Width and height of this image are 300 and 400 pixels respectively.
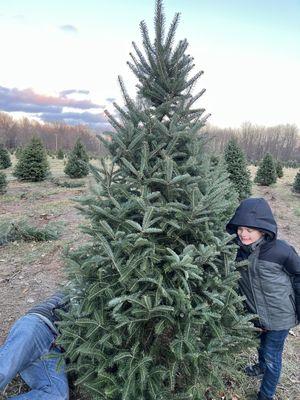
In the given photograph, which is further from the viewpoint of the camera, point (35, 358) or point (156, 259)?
point (35, 358)

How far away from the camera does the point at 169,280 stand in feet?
9.25

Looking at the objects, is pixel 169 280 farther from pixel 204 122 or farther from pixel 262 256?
pixel 204 122

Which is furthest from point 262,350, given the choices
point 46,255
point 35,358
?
point 46,255

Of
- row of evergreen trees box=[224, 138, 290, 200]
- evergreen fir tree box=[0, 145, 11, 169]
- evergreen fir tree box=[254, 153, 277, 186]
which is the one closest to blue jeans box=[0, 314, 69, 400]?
row of evergreen trees box=[224, 138, 290, 200]

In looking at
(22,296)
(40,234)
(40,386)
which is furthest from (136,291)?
(40,234)

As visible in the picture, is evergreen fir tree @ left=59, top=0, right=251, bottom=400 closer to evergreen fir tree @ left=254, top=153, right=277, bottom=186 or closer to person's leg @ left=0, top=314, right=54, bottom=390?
person's leg @ left=0, top=314, right=54, bottom=390

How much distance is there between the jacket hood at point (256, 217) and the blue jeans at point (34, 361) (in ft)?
6.94

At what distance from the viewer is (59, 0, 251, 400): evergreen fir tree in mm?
2730

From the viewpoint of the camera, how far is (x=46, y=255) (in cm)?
732

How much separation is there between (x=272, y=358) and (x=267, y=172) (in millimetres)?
14986

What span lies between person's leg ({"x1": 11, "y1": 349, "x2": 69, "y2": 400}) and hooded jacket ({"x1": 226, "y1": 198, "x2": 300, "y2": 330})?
194cm

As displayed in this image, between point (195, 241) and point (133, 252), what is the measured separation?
0.58 meters

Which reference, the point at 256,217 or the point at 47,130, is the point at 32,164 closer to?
the point at 256,217

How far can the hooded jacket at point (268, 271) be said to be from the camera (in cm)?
323
